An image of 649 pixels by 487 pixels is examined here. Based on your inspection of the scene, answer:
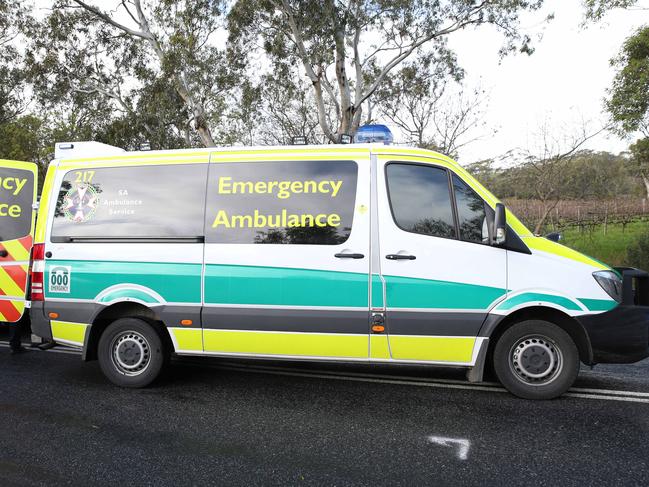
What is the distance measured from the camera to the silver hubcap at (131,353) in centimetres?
481

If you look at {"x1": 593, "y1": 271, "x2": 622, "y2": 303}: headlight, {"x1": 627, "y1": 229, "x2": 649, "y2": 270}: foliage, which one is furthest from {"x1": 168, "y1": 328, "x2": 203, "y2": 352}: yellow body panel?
{"x1": 627, "y1": 229, "x2": 649, "y2": 270}: foliage

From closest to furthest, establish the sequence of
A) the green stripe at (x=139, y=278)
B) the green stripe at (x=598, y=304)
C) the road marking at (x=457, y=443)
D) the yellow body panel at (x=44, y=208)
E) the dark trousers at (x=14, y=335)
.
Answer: the road marking at (x=457, y=443), the green stripe at (x=598, y=304), the green stripe at (x=139, y=278), the yellow body panel at (x=44, y=208), the dark trousers at (x=14, y=335)

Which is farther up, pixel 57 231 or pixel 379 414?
pixel 57 231

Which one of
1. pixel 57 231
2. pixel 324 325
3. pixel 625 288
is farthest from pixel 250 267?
pixel 625 288

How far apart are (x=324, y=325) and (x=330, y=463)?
135 cm

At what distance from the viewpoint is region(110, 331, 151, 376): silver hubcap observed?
4812mm

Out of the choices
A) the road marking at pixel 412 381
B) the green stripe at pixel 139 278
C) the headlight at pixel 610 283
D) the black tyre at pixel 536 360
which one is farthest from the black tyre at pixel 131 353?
the headlight at pixel 610 283

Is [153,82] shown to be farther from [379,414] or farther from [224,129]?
[379,414]

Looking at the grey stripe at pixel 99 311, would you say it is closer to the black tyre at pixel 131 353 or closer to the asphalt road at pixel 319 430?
the black tyre at pixel 131 353

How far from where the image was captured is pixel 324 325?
435cm

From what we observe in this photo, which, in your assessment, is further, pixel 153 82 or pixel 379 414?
pixel 153 82

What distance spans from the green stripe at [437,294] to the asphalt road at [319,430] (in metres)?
0.88

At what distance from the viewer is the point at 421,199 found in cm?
435

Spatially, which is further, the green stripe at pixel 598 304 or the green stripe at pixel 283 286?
the green stripe at pixel 283 286
